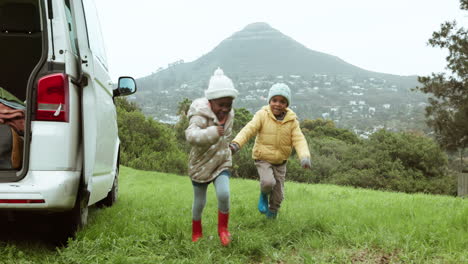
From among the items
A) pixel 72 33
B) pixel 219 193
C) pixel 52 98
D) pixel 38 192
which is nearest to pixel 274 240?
pixel 219 193

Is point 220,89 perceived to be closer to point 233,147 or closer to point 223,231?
point 233,147

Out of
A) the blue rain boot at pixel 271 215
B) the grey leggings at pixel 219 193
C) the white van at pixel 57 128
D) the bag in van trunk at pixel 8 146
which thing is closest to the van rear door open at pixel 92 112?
the white van at pixel 57 128

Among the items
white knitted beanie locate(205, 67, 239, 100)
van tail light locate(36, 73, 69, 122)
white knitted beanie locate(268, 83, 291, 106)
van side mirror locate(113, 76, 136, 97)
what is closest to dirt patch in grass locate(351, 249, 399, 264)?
white knitted beanie locate(205, 67, 239, 100)

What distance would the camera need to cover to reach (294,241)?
430cm

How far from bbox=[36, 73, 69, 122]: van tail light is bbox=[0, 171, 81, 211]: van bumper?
395 millimetres

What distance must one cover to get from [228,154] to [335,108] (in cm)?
13303

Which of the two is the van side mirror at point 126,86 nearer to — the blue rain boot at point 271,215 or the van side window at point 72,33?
the van side window at point 72,33

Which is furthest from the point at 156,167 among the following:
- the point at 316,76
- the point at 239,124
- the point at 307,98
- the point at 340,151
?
the point at 316,76

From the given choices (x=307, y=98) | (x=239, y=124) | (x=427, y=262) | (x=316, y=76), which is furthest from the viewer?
(x=316, y=76)

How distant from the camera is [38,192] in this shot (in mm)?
3102

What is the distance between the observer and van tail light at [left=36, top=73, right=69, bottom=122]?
319 cm

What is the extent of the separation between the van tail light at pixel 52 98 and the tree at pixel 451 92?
23276 millimetres

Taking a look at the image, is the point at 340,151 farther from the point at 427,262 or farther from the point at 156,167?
the point at 427,262

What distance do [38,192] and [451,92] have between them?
24.6 m
